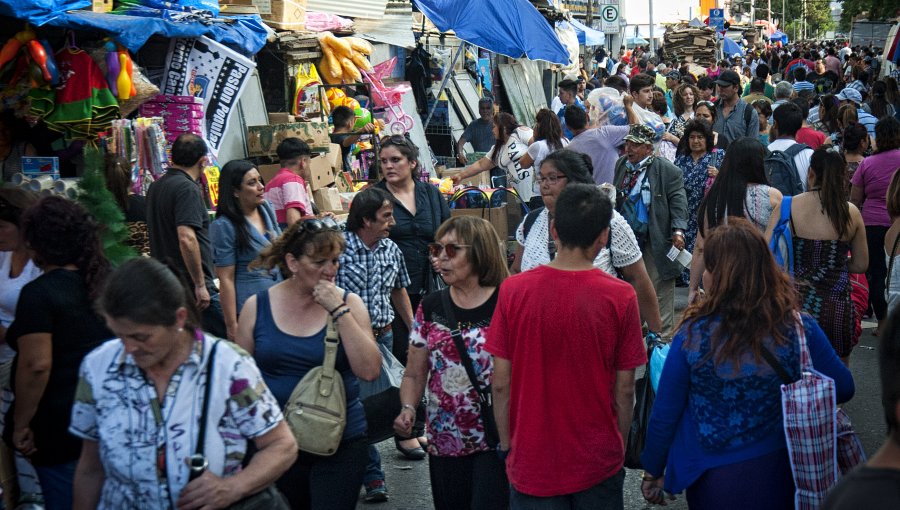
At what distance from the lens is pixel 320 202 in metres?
10.3

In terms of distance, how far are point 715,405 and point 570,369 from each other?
516 millimetres

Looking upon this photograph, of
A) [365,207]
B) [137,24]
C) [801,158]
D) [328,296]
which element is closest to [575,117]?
[801,158]

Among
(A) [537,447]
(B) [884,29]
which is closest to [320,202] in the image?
(A) [537,447]

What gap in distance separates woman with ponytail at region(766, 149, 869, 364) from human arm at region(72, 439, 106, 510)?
163 inches

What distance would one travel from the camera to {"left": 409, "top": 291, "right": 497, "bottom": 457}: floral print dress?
4.32 m

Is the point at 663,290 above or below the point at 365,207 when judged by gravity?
below

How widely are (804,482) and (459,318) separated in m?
1.49

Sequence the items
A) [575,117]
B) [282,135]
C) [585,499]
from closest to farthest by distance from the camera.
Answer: [585,499] → [575,117] → [282,135]

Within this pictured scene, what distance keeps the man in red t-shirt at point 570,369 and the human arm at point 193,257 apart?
3.40m

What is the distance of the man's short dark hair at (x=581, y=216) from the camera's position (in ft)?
12.7

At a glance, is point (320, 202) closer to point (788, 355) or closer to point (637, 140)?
point (637, 140)

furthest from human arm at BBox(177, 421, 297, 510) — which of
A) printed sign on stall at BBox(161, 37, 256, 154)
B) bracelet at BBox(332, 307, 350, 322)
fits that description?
printed sign on stall at BBox(161, 37, 256, 154)

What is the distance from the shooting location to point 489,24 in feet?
44.7

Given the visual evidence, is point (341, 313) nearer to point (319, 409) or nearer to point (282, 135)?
point (319, 409)
